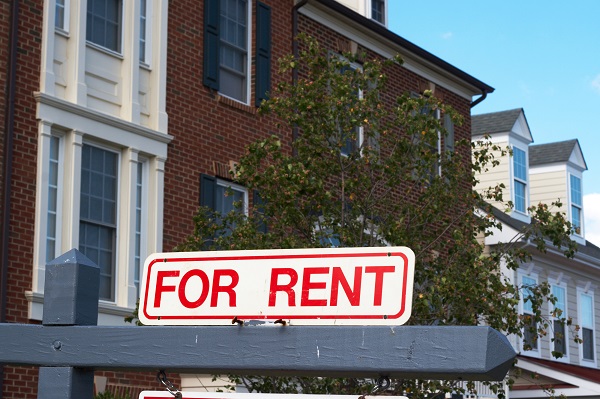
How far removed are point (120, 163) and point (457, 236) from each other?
17.7 ft

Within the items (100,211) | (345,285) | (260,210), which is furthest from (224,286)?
(260,210)

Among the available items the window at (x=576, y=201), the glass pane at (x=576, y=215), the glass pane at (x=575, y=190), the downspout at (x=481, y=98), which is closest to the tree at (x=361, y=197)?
the downspout at (x=481, y=98)

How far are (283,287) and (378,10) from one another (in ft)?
73.8

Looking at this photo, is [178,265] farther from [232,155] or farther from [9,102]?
[232,155]

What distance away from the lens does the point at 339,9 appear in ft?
71.0

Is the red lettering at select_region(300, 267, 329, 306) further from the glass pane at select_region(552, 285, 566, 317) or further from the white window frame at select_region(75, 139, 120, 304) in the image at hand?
the glass pane at select_region(552, 285, 566, 317)

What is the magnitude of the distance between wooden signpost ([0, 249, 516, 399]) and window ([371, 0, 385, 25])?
21905mm

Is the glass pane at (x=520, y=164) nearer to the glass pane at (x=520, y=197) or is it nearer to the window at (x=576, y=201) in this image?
the glass pane at (x=520, y=197)

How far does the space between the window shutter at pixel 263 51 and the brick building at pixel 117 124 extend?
0.02 meters

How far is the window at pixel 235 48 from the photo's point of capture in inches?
736

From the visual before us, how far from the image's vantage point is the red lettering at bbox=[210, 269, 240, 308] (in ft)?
12.5

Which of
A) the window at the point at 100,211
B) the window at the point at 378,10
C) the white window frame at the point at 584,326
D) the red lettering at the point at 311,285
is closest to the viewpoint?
the red lettering at the point at 311,285

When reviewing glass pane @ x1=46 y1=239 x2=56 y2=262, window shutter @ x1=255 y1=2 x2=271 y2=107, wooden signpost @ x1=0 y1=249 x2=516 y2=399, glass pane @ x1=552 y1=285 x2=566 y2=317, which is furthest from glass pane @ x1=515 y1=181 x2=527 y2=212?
wooden signpost @ x1=0 y1=249 x2=516 y2=399

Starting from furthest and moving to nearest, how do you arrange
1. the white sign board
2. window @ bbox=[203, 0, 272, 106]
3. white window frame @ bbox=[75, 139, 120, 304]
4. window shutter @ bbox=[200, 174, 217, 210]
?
window @ bbox=[203, 0, 272, 106]
window shutter @ bbox=[200, 174, 217, 210]
white window frame @ bbox=[75, 139, 120, 304]
the white sign board
